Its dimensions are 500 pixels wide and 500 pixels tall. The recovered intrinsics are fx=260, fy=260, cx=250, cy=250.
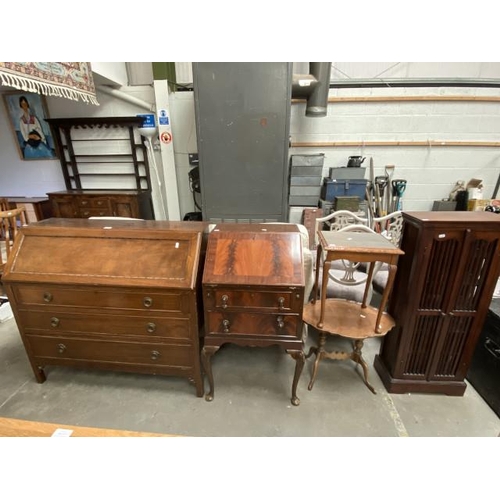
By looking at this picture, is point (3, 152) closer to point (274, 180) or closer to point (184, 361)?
point (274, 180)

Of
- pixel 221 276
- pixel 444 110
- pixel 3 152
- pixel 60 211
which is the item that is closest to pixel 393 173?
pixel 444 110

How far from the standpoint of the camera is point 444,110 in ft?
10.9

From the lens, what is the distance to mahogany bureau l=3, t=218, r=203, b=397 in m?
1.38

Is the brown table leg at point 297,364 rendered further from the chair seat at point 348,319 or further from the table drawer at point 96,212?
the table drawer at point 96,212

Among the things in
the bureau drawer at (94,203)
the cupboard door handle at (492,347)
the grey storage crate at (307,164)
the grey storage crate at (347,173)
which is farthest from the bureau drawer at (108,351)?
A: the grey storage crate at (347,173)

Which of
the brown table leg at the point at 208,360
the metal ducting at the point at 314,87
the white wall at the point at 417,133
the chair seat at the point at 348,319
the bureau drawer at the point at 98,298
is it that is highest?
the metal ducting at the point at 314,87

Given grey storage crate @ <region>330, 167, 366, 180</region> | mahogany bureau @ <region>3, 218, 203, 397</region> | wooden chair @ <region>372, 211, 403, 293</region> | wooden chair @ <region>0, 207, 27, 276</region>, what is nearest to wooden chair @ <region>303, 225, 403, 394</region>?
wooden chair @ <region>372, 211, 403, 293</region>

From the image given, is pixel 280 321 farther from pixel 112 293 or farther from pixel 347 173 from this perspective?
pixel 347 173

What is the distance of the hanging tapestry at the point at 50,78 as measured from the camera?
1847mm

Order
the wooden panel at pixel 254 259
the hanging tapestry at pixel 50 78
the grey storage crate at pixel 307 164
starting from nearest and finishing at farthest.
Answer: the wooden panel at pixel 254 259 → the hanging tapestry at pixel 50 78 → the grey storage crate at pixel 307 164

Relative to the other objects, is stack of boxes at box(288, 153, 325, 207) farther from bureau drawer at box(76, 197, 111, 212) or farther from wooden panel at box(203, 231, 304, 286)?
bureau drawer at box(76, 197, 111, 212)
